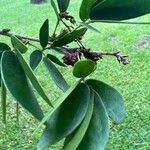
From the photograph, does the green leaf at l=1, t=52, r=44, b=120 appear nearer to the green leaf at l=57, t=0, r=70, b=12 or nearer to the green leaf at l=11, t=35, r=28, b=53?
the green leaf at l=11, t=35, r=28, b=53

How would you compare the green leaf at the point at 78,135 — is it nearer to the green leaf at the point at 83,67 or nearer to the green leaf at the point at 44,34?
the green leaf at the point at 83,67

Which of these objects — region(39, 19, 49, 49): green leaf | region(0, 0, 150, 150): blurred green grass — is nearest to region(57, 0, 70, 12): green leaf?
region(39, 19, 49, 49): green leaf

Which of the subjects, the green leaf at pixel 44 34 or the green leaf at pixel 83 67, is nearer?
the green leaf at pixel 83 67

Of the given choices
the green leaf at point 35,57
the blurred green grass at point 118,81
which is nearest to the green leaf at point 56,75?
the green leaf at point 35,57

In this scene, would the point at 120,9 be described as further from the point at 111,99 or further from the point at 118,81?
the point at 118,81

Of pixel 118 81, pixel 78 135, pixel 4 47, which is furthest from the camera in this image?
pixel 118 81

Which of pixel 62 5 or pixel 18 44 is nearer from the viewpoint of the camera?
pixel 18 44

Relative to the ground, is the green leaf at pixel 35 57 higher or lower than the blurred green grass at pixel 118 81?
higher

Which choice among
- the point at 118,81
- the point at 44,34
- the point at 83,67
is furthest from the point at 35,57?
the point at 118,81
